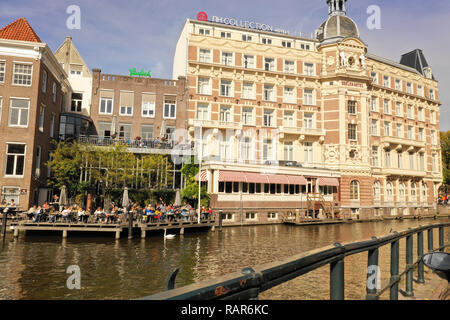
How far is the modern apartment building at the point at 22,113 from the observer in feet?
92.2

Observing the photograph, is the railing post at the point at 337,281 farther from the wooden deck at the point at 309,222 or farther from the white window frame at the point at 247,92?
the white window frame at the point at 247,92

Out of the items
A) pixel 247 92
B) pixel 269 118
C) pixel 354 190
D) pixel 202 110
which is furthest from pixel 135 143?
pixel 354 190

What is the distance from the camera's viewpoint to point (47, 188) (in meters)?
32.1

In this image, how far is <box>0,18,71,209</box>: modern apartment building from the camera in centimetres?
2809

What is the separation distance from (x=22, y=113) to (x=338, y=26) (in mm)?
40330

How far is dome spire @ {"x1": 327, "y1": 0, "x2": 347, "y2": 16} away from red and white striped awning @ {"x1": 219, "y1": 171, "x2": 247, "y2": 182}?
101 ft

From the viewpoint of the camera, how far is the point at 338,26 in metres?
45.6

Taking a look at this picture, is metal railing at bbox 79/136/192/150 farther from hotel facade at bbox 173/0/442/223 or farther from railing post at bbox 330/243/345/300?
railing post at bbox 330/243/345/300

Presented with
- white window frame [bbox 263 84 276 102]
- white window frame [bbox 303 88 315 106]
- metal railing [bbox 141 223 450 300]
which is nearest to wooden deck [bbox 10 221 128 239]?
metal railing [bbox 141 223 450 300]

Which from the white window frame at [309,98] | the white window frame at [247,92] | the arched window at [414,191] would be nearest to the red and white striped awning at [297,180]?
the white window frame at [309,98]

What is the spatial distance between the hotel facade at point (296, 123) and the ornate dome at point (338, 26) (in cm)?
18
